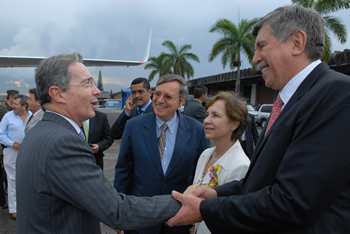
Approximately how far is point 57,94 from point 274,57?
1.37 m

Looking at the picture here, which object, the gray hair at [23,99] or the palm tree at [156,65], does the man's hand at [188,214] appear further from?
the palm tree at [156,65]

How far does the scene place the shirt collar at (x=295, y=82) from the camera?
133 centimetres

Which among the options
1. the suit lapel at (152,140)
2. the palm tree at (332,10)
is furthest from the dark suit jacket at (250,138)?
the palm tree at (332,10)

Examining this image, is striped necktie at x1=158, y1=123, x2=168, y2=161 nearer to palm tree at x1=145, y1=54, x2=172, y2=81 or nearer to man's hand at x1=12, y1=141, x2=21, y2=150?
man's hand at x1=12, y1=141, x2=21, y2=150

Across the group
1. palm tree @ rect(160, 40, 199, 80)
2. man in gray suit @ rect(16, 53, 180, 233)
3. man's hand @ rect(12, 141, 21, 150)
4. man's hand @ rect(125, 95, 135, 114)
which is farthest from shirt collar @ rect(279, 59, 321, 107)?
palm tree @ rect(160, 40, 199, 80)

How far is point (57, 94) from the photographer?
1429mm

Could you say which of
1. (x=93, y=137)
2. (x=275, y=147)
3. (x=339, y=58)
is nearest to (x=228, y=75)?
(x=339, y=58)

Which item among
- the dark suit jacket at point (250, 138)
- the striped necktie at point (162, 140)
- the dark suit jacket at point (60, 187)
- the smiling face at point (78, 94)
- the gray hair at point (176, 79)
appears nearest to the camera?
the dark suit jacket at point (60, 187)

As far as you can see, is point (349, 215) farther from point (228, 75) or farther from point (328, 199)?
point (228, 75)

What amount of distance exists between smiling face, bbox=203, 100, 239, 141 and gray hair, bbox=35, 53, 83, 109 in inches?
56.6

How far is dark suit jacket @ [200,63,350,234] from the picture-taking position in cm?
102

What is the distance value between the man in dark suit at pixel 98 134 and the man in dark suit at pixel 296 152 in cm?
275

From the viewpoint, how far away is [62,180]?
1.16 meters

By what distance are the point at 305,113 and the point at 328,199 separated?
405 mm
